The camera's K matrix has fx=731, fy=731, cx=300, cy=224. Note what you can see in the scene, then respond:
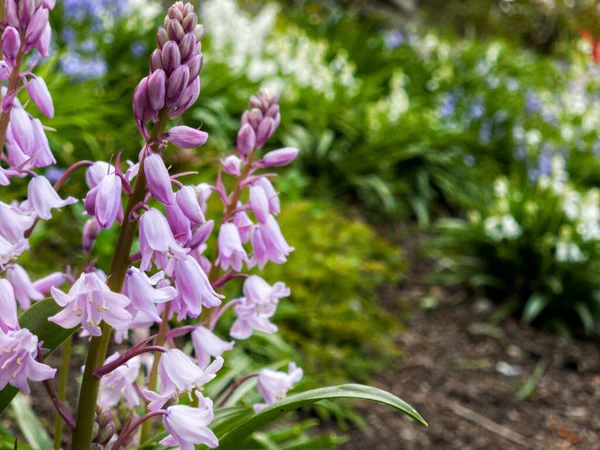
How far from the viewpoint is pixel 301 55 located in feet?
21.6

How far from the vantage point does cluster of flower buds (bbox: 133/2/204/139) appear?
106 centimetres

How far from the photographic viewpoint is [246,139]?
1414 millimetres

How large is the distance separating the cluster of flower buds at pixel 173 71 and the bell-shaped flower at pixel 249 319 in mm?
433

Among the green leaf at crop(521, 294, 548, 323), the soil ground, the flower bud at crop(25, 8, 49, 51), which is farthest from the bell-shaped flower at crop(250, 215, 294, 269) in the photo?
the green leaf at crop(521, 294, 548, 323)

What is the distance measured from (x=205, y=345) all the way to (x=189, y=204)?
313 mm

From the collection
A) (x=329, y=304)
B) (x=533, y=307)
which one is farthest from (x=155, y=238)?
(x=533, y=307)

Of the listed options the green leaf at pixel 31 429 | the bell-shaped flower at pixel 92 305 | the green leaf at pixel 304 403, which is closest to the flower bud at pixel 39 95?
the bell-shaped flower at pixel 92 305

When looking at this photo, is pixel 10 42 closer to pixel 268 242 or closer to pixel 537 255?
pixel 268 242

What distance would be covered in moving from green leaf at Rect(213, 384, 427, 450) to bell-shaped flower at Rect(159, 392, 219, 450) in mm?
114

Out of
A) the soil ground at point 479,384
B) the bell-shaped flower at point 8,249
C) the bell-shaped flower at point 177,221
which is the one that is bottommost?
the soil ground at point 479,384

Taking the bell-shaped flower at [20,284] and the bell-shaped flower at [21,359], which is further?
the bell-shaped flower at [20,284]

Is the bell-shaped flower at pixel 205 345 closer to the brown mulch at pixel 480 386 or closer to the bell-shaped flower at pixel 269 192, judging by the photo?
the bell-shaped flower at pixel 269 192

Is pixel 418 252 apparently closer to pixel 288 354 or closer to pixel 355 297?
pixel 355 297

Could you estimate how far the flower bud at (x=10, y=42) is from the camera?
1.14 metres
